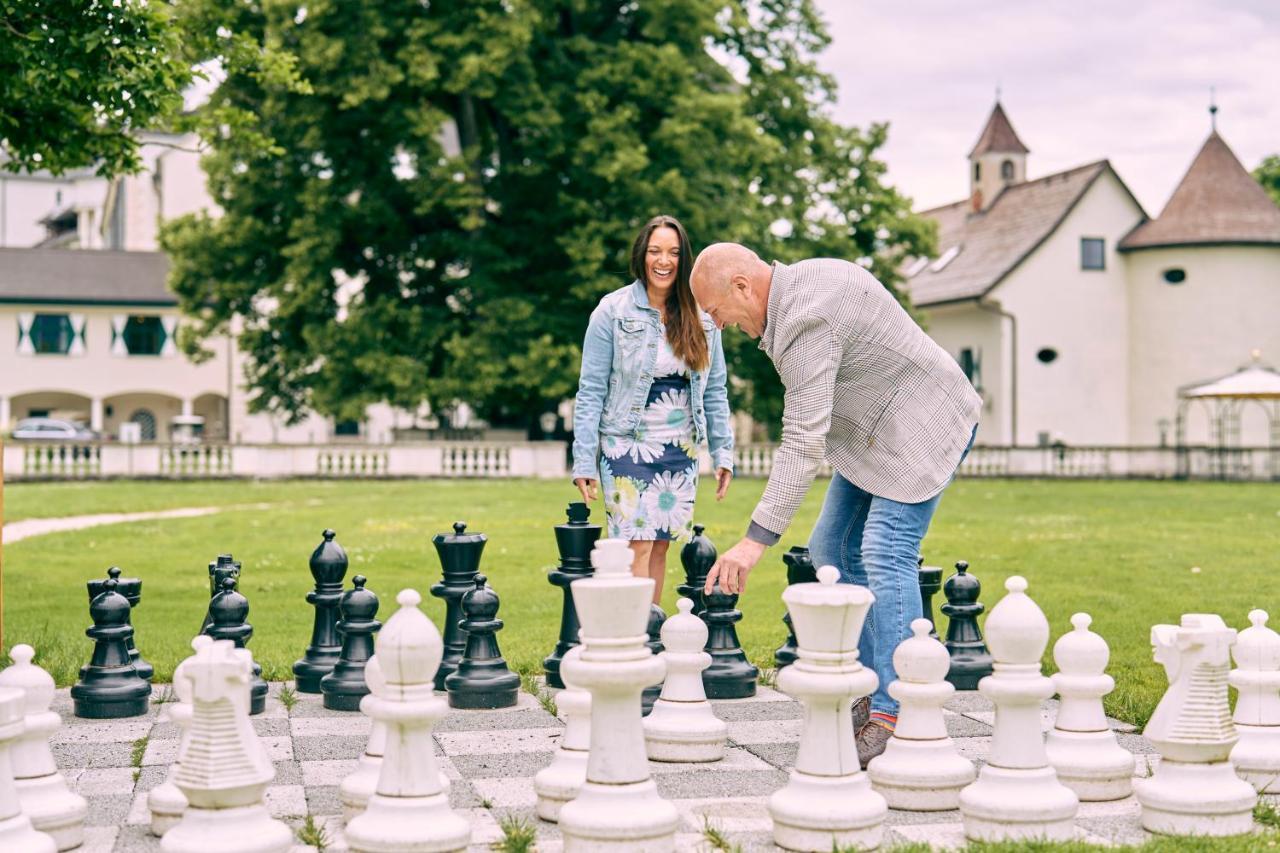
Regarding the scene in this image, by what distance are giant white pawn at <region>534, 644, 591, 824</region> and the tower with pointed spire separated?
55.1 metres

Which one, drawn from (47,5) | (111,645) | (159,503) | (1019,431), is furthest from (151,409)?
(111,645)

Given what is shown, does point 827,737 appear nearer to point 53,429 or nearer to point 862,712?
point 862,712

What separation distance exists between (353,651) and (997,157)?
181 feet

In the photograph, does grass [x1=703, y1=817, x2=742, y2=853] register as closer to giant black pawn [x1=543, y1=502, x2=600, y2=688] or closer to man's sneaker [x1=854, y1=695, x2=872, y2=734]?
man's sneaker [x1=854, y1=695, x2=872, y2=734]

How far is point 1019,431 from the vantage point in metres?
40.7

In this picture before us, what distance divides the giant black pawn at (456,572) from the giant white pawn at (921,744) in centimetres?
218

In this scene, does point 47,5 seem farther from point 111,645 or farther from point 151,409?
point 151,409

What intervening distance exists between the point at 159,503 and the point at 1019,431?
26.8 meters

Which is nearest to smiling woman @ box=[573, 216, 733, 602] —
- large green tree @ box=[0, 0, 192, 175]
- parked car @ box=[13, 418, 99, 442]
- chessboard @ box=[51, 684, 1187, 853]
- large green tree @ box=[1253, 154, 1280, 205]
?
chessboard @ box=[51, 684, 1187, 853]

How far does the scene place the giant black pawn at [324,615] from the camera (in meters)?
5.70

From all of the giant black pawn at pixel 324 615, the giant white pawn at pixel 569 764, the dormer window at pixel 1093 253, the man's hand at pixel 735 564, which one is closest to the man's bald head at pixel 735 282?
the man's hand at pixel 735 564

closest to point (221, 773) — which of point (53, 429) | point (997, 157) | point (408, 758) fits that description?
point (408, 758)

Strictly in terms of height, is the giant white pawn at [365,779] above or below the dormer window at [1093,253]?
below

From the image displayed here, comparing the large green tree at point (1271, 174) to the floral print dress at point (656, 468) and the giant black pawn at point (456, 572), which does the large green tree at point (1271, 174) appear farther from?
the giant black pawn at point (456, 572)
